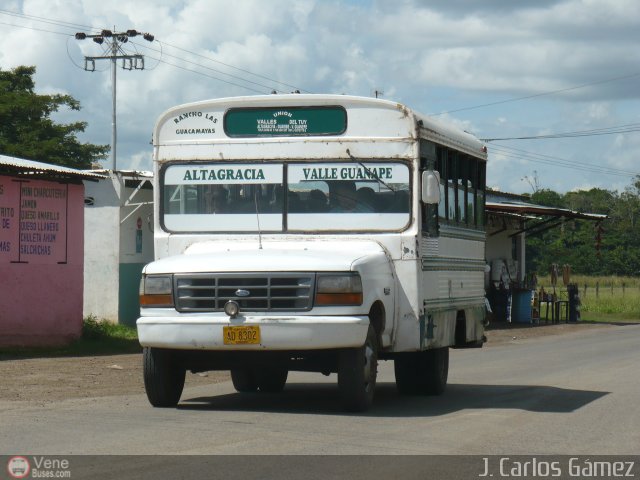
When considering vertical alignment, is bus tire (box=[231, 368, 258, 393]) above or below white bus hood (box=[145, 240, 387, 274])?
below

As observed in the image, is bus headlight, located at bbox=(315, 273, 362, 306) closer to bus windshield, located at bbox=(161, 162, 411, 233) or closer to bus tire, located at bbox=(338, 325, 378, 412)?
bus tire, located at bbox=(338, 325, 378, 412)

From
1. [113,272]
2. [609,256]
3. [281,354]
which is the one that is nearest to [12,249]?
[113,272]

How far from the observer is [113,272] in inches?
1107

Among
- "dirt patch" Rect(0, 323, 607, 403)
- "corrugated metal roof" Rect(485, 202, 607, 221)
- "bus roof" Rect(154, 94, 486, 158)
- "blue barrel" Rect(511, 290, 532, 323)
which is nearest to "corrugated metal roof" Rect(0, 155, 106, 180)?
"dirt patch" Rect(0, 323, 607, 403)

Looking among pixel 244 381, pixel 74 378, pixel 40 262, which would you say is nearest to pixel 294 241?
pixel 244 381

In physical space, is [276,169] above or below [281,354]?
above

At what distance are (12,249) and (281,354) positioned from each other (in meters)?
11.8

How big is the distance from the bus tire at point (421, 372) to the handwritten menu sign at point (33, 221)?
32.4 ft

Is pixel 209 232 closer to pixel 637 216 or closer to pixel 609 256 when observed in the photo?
pixel 609 256

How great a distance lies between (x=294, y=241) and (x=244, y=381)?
2.69 meters

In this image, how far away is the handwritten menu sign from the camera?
21.8m

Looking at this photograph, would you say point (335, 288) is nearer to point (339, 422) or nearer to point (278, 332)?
point (278, 332)

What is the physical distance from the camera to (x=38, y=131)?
5909 cm

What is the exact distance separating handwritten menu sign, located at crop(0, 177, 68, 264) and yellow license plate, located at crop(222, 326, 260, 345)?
11.6 metres
